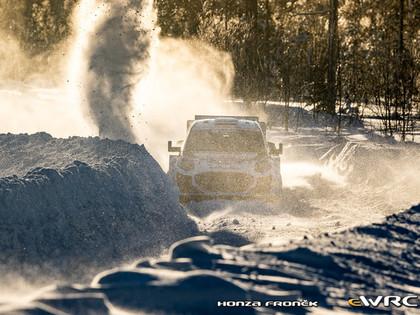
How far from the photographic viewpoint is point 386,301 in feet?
20.1

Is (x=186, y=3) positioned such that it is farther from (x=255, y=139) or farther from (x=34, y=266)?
(x=34, y=266)

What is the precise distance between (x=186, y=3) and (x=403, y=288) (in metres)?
56.2

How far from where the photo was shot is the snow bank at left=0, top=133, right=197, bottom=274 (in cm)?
848

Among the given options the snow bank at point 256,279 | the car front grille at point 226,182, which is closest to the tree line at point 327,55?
the car front grille at point 226,182

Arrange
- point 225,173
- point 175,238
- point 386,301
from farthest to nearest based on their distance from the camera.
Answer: point 225,173, point 175,238, point 386,301

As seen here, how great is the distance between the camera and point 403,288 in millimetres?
6652

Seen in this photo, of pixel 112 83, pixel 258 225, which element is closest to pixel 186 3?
pixel 112 83

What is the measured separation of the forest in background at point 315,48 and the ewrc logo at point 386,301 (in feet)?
50.3

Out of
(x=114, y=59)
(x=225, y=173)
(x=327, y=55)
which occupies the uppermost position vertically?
(x=327, y=55)

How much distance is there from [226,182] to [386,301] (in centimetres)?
584

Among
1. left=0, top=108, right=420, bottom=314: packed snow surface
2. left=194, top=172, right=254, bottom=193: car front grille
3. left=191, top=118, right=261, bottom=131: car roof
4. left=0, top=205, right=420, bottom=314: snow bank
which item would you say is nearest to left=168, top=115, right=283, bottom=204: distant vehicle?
left=194, top=172, right=254, bottom=193: car front grille

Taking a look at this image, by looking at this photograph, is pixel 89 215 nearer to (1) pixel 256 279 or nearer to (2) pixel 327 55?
(1) pixel 256 279

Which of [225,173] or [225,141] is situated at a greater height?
[225,141]

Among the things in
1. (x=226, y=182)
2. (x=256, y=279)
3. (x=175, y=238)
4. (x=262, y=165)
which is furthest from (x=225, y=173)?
(x=256, y=279)
